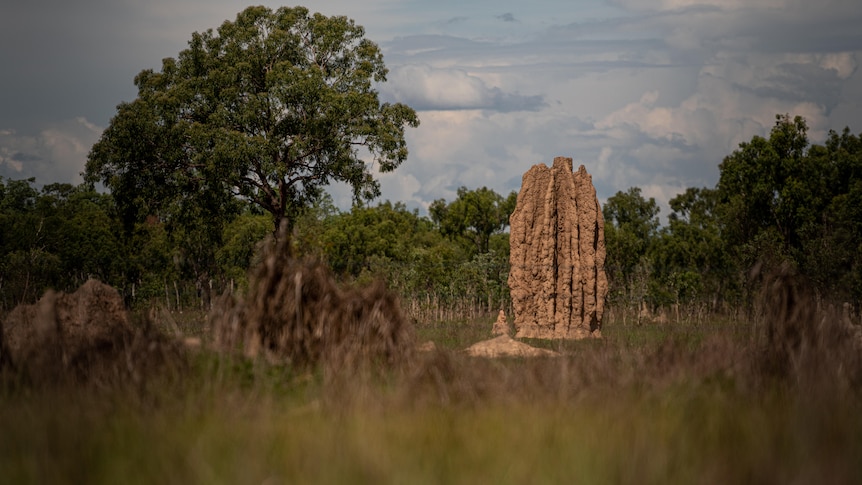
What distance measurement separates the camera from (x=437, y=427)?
7.23m

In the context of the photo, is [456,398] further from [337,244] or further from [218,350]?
[337,244]

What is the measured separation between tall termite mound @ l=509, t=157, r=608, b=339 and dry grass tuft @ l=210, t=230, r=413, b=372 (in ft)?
53.1

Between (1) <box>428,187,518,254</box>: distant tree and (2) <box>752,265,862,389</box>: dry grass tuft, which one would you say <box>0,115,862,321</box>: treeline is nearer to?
(1) <box>428,187,518,254</box>: distant tree

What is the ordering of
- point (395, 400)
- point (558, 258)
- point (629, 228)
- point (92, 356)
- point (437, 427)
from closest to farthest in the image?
point (437, 427) → point (395, 400) → point (92, 356) → point (558, 258) → point (629, 228)

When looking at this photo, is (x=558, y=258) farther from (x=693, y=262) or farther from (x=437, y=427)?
(x=693, y=262)

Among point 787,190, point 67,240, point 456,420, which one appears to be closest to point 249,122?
point 67,240

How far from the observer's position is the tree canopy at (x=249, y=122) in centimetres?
3831

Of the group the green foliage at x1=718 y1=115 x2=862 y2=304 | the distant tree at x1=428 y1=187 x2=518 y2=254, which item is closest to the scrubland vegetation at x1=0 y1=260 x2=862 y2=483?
the green foliage at x1=718 y1=115 x2=862 y2=304

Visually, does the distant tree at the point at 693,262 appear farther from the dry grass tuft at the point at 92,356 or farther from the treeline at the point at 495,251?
the dry grass tuft at the point at 92,356

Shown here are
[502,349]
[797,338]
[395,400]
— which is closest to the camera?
[395,400]

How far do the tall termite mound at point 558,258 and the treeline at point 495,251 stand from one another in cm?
590

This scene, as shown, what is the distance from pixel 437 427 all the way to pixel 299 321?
365 cm

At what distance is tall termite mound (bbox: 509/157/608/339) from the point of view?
87.9ft

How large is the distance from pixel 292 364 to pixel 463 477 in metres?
4.66
